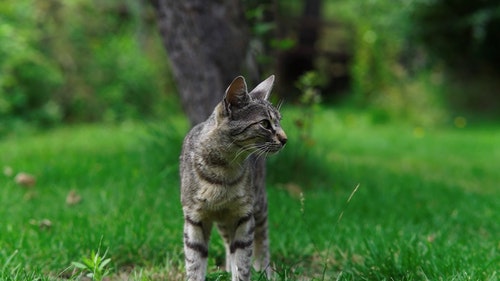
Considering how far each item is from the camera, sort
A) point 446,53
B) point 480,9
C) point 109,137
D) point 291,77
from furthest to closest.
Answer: point 291,77 < point 446,53 < point 480,9 < point 109,137

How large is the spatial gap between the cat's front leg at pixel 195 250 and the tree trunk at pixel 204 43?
194 centimetres

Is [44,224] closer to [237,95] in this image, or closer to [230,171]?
[230,171]

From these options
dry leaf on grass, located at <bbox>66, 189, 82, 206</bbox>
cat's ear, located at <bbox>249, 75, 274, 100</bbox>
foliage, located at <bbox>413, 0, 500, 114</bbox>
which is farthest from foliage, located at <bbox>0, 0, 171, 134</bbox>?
cat's ear, located at <bbox>249, 75, 274, 100</bbox>

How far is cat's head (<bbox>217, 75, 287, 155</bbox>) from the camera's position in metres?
2.76

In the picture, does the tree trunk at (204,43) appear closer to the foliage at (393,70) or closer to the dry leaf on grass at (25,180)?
the dry leaf on grass at (25,180)

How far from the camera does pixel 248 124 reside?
2762 millimetres

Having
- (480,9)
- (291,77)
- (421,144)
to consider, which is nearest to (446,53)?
(480,9)

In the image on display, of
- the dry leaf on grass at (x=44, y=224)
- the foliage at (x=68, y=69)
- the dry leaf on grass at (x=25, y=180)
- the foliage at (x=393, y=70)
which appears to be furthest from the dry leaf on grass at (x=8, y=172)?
the foliage at (x=393, y=70)

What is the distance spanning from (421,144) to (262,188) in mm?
5788

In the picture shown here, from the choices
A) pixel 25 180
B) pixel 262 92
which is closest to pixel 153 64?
pixel 25 180

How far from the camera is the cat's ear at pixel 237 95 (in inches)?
106

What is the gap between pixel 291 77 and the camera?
1631cm

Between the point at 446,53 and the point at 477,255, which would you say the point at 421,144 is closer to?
the point at 446,53

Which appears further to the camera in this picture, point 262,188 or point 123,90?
point 123,90
